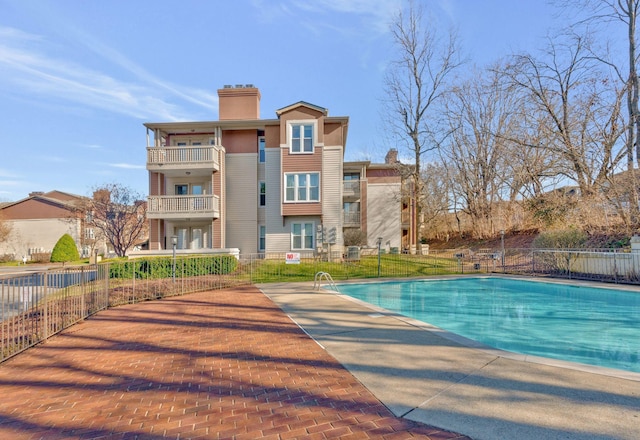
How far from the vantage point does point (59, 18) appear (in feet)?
37.7

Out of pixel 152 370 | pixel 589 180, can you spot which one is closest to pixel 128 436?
pixel 152 370

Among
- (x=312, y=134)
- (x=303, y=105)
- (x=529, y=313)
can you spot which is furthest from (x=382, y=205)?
(x=529, y=313)

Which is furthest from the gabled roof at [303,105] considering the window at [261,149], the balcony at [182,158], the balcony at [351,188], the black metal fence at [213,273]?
the black metal fence at [213,273]

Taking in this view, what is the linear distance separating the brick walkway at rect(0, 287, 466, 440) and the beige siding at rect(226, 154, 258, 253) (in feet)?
52.5

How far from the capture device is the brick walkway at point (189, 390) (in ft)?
10.6

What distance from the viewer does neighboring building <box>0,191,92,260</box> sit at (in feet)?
125

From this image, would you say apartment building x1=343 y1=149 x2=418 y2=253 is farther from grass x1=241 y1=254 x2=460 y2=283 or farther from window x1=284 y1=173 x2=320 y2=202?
grass x1=241 y1=254 x2=460 y2=283

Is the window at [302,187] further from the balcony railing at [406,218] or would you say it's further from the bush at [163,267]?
the balcony railing at [406,218]

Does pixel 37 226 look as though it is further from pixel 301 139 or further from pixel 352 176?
pixel 352 176

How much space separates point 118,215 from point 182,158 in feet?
48.0

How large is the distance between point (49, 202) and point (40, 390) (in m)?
45.9

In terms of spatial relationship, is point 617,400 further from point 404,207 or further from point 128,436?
point 404,207

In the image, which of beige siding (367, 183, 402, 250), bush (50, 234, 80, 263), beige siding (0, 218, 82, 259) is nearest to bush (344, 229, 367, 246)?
beige siding (367, 183, 402, 250)

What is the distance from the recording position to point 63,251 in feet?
98.4
